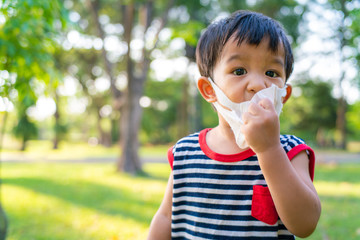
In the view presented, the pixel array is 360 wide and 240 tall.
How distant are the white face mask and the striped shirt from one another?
0.45 ft

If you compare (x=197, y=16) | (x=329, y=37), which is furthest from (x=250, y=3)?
(x=329, y=37)

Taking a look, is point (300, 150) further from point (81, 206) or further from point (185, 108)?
point (185, 108)

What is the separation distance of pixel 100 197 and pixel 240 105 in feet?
20.4

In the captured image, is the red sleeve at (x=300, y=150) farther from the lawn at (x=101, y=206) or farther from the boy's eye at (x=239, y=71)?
the lawn at (x=101, y=206)

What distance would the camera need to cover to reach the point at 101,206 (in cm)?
599

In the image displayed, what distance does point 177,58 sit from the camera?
2123cm

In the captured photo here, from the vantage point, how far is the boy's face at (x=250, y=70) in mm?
1159

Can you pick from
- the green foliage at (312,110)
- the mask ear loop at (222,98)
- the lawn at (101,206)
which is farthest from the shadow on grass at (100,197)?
the green foliage at (312,110)

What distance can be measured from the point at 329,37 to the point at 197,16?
506 inches

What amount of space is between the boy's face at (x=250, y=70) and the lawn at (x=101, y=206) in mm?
3410

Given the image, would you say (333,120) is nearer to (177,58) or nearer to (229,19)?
(177,58)

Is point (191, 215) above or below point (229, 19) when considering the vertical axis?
below

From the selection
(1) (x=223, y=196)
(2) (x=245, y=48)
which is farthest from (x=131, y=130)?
(2) (x=245, y=48)

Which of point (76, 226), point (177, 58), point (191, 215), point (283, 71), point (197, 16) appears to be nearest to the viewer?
point (283, 71)
